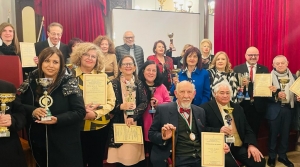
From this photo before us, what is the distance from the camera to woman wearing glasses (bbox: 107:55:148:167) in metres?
2.83

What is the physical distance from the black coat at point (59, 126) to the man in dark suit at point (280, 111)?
269cm

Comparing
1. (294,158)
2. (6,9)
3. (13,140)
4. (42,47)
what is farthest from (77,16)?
(294,158)

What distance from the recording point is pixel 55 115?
7.25 feet

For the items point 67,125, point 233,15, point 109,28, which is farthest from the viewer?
point 109,28

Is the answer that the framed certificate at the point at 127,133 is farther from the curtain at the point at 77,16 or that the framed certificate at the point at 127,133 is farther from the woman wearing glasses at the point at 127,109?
the curtain at the point at 77,16

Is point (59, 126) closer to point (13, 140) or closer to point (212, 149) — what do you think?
point (13, 140)

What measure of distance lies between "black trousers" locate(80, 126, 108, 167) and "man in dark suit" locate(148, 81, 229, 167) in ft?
1.55

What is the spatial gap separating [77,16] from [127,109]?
164 inches

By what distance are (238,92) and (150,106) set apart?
1312 millimetres

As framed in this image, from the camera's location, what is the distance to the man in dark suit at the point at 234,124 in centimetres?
286

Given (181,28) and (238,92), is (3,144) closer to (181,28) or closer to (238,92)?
(238,92)

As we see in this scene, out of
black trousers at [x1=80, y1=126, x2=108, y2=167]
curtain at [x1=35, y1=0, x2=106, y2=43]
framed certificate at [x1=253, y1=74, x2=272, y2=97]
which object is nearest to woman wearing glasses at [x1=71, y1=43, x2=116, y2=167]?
black trousers at [x1=80, y1=126, x2=108, y2=167]

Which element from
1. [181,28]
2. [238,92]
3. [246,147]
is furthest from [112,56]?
[181,28]

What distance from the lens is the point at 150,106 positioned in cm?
303
